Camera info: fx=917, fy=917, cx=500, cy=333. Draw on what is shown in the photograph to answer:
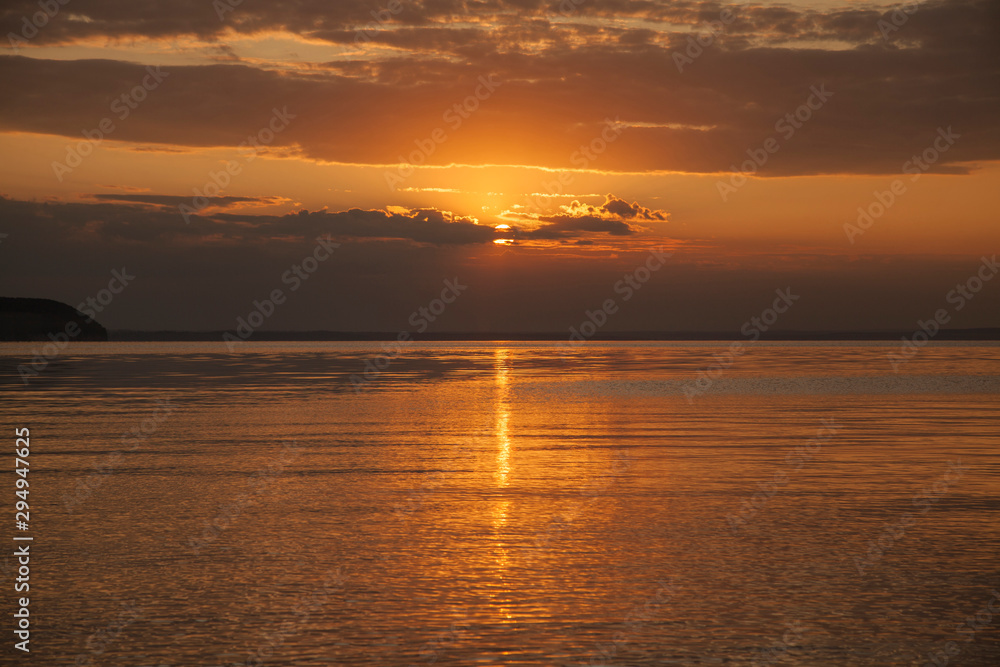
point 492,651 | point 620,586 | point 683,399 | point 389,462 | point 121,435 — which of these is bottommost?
point 492,651

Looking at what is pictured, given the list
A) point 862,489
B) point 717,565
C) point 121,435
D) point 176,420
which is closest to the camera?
point 717,565

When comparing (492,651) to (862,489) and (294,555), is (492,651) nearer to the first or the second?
(294,555)

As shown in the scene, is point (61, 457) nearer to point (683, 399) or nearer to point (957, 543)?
point (957, 543)

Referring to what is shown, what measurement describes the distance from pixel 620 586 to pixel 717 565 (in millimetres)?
1848

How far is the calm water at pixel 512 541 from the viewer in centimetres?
1018

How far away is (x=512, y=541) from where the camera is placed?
14383 mm

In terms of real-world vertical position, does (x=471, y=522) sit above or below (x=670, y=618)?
above

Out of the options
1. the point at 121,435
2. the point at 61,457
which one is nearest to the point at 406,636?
the point at 61,457

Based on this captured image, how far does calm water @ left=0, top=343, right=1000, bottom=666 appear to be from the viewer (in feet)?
33.4

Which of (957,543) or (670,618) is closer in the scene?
(670,618)

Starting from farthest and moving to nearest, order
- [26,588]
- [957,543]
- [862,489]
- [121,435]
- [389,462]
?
[121,435] < [389,462] < [862,489] < [957,543] < [26,588]

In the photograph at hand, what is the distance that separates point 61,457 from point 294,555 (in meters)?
12.2

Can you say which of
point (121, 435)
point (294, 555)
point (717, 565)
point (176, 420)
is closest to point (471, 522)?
point (294, 555)

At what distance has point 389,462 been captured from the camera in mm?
22562
